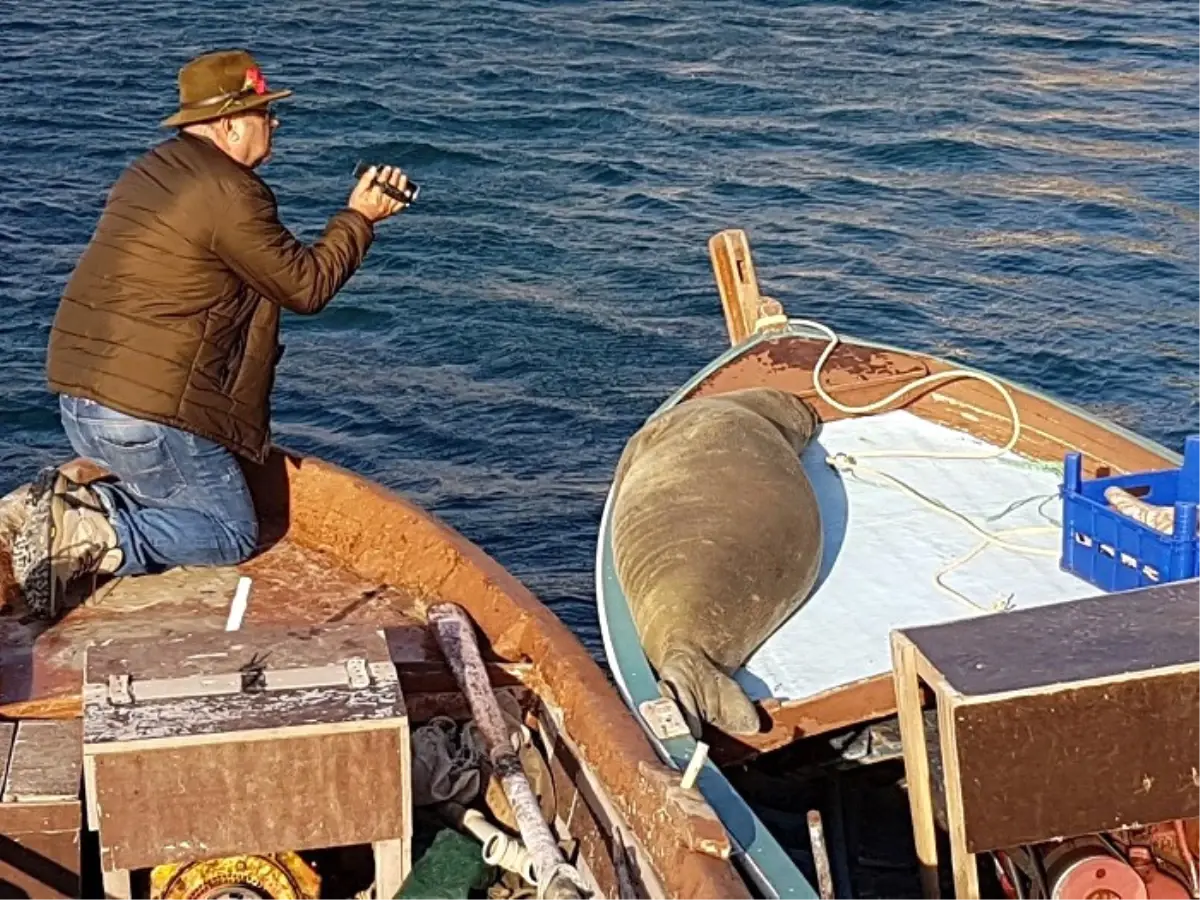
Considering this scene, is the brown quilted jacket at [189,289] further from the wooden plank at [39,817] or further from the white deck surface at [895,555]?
the white deck surface at [895,555]

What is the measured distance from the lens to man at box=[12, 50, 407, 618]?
5852 mm

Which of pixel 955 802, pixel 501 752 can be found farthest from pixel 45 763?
pixel 955 802

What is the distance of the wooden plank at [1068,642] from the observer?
4301mm

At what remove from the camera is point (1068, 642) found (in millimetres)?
4465

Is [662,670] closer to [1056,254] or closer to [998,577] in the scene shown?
[998,577]

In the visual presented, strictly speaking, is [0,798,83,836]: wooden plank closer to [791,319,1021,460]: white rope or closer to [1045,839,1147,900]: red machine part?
[1045,839,1147,900]: red machine part

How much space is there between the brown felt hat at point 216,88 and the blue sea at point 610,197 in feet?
14.6

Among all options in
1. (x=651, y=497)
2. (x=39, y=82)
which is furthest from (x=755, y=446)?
(x=39, y=82)

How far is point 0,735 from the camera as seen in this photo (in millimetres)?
5199

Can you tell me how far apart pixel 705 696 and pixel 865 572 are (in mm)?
1261

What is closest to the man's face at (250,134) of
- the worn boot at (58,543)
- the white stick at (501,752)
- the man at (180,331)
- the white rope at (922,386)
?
the man at (180,331)

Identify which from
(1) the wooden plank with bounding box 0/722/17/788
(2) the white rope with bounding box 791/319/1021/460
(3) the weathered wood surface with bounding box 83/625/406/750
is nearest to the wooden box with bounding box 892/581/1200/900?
(3) the weathered wood surface with bounding box 83/625/406/750

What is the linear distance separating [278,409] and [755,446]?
5716 millimetres

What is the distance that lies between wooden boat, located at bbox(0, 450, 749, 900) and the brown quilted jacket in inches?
23.4
